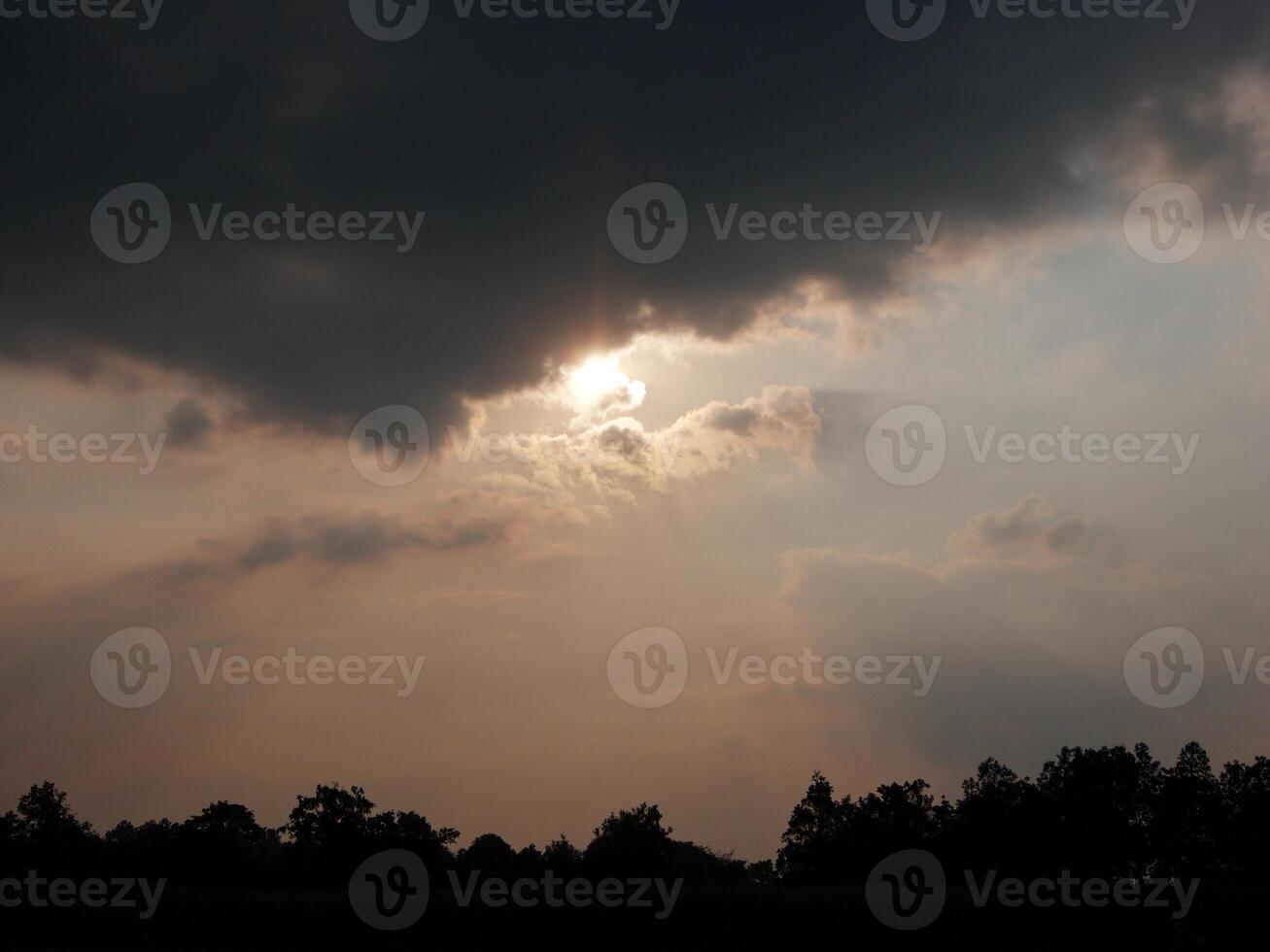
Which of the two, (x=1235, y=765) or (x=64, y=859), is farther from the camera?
(x=1235, y=765)

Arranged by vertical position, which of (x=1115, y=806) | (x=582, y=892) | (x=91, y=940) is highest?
(x=1115, y=806)

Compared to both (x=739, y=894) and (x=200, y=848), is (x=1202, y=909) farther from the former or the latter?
(x=200, y=848)

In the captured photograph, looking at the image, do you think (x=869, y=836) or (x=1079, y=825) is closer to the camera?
(x=1079, y=825)

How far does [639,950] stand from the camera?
59.7m

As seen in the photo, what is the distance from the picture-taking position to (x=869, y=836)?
114 m

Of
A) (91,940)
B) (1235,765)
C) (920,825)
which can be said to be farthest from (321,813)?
(1235,765)

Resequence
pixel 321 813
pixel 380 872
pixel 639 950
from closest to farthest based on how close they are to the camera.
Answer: pixel 639 950 → pixel 380 872 → pixel 321 813

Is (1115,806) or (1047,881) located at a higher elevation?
(1115,806)

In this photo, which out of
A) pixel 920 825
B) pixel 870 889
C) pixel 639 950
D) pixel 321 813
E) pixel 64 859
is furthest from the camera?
pixel 920 825

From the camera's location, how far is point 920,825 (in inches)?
4683

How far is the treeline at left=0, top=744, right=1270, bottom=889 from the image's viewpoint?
86.6 m

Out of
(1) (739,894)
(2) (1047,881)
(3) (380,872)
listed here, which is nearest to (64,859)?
(3) (380,872)

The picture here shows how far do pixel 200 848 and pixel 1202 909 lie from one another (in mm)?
73414

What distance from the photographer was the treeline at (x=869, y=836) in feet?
284
